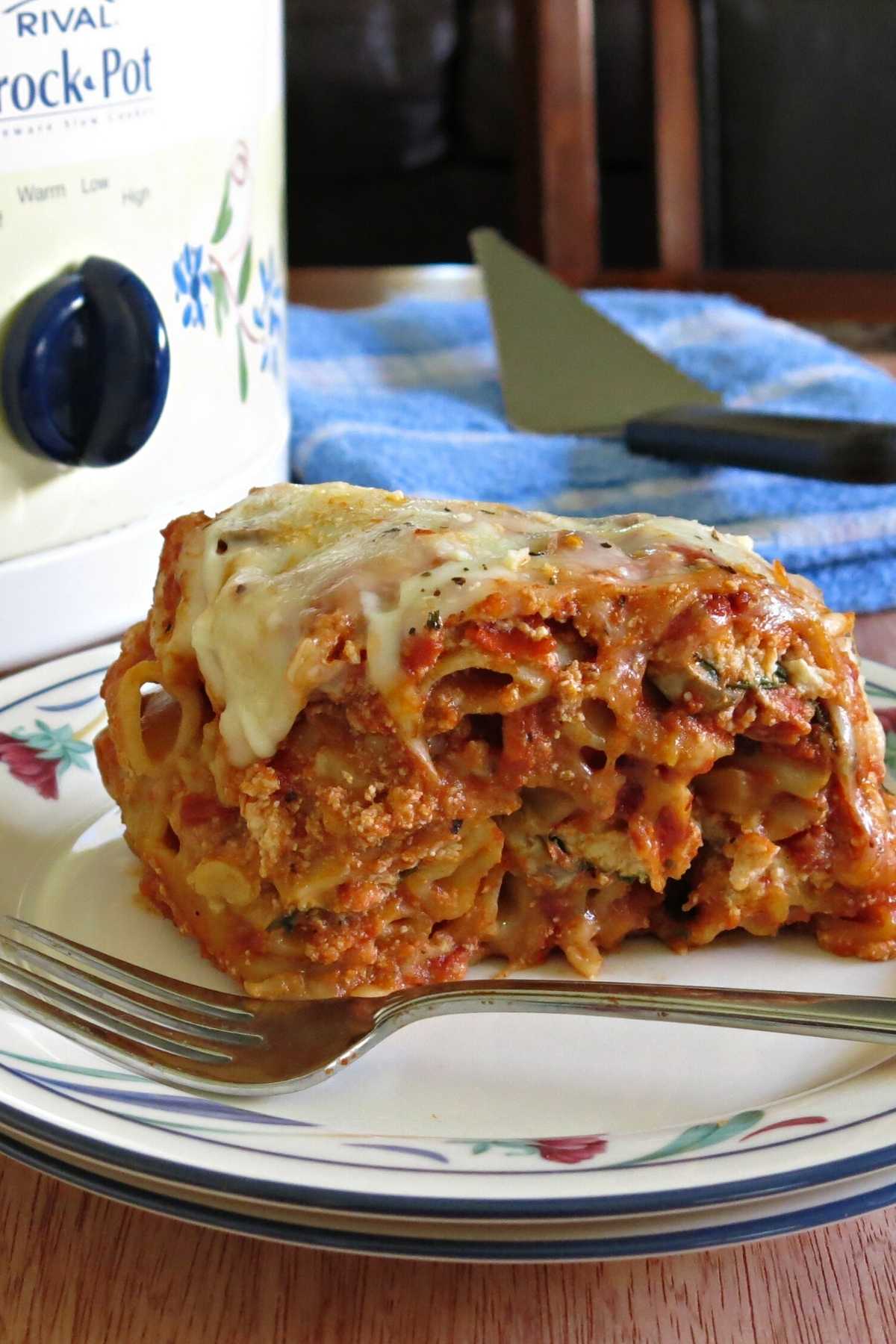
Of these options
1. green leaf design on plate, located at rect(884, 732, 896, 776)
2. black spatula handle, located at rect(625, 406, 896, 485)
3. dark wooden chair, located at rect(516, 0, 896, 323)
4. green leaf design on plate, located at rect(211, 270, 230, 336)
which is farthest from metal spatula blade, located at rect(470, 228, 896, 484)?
dark wooden chair, located at rect(516, 0, 896, 323)

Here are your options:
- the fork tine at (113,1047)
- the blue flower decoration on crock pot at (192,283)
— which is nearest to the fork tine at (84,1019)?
the fork tine at (113,1047)

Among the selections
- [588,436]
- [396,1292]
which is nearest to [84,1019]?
[396,1292]

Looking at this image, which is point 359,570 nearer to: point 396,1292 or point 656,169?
point 396,1292

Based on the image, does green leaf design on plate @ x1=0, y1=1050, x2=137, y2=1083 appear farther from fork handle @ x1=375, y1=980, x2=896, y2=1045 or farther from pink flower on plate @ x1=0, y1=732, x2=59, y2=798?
pink flower on plate @ x1=0, y1=732, x2=59, y2=798

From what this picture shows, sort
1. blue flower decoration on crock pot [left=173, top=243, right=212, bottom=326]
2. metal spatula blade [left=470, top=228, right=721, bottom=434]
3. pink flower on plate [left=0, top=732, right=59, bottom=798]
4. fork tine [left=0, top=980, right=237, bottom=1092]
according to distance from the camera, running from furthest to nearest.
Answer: metal spatula blade [left=470, top=228, right=721, bottom=434], blue flower decoration on crock pot [left=173, top=243, right=212, bottom=326], pink flower on plate [left=0, top=732, right=59, bottom=798], fork tine [left=0, top=980, right=237, bottom=1092]

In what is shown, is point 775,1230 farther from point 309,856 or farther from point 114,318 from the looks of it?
point 114,318

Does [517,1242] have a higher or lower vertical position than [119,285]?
lower
